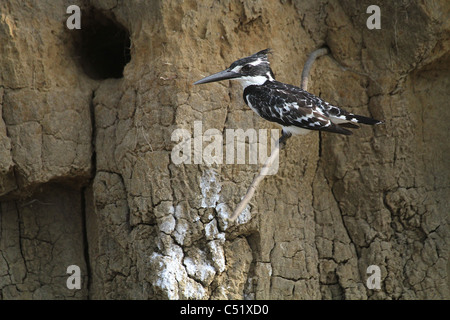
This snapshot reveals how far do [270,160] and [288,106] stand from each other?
0.57 meters

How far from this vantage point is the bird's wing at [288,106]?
4.32 meters

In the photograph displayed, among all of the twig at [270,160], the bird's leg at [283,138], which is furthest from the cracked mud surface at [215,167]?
the bird's leg at [283,138]

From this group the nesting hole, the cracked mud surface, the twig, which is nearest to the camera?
the twig

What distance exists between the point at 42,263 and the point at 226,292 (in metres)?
1.53

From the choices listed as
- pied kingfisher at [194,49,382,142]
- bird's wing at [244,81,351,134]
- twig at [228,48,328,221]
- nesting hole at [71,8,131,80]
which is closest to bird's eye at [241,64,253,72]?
pied kingfisher at [194,49,382,142]

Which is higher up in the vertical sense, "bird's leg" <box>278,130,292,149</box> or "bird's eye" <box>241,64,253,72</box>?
"bird's eye" <box>241,64,253,72</box>

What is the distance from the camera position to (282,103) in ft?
14.4

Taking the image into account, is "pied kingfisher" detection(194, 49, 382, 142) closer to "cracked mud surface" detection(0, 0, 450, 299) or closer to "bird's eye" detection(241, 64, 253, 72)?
"bird's eye" detection(241, 64, 253, 72)

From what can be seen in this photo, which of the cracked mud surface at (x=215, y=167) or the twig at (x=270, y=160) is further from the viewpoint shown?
the cracked mud surface at (x=215, y=167)

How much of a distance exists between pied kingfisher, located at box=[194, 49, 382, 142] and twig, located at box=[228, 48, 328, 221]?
0.49ft

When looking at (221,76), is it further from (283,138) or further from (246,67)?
(283,138)

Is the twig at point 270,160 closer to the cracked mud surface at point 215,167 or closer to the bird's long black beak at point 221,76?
the cracked mud surface at point 215,167

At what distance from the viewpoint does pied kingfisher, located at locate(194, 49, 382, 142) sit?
431 centimetres

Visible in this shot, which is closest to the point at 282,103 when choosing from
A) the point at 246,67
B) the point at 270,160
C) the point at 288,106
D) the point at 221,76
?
the point at 288,106
